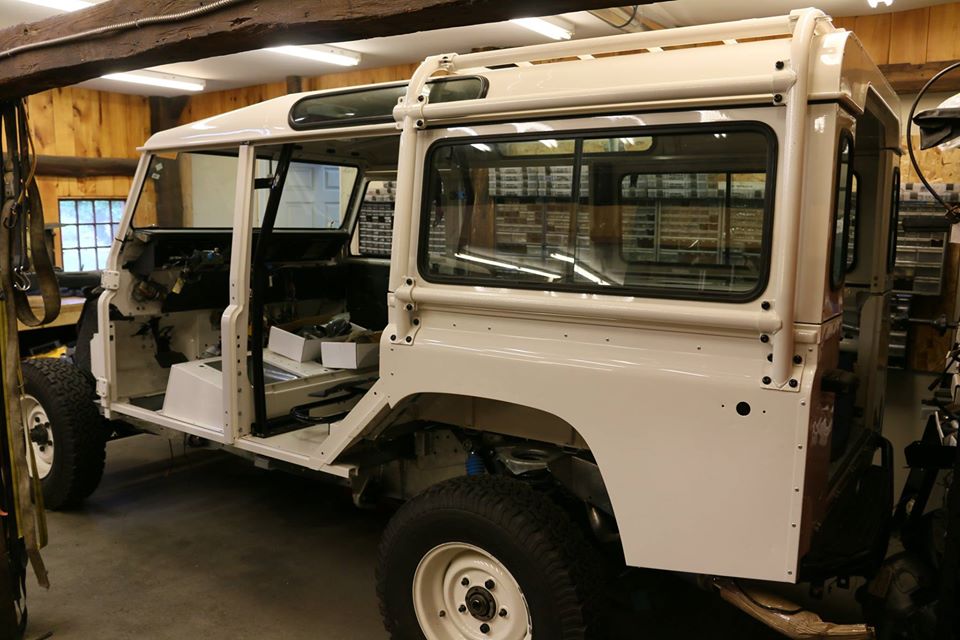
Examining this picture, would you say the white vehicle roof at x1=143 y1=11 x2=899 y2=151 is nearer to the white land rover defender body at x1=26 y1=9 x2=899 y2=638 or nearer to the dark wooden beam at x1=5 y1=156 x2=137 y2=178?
the white land rover defender body at x1=26 y1=9 x2=899 y2=638

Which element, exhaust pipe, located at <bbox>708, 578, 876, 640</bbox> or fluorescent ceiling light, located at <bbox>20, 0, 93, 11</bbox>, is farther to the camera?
fluorescent ceiling light, located at <bbox>20, 0, 93, 11</bbox>

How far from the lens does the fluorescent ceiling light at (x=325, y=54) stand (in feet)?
22.6

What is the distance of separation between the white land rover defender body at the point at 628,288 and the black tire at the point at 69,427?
121 centimetres

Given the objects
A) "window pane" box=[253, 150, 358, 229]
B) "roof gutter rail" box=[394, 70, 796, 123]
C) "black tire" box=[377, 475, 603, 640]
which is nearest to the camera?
"roof gutter rail" box=[394, 70, 796, 123]

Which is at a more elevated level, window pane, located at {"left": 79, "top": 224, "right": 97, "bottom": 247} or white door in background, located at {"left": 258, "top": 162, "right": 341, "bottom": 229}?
white door in background, located at {"left": 258, "top": 162, "right": 341, "bottom": 229}

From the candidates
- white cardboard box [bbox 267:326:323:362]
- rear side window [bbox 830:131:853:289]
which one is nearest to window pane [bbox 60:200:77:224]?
white cardboard box [bbox 267:326:323:362]

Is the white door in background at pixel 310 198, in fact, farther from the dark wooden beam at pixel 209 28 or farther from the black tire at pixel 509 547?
the black tire at pixel 509 547

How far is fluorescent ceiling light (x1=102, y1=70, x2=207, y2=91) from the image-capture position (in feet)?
27.0

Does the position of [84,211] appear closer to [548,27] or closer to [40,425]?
[40,425]

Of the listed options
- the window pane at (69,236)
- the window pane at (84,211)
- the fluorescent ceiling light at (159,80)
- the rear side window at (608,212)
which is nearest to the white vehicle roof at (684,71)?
the rear side window at (608,212)

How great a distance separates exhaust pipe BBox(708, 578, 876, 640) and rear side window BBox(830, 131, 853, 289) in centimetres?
102

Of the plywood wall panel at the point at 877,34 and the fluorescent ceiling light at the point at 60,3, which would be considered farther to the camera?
the fluorescent ceiling light at the point at 60,3

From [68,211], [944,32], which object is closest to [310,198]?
[944,32]

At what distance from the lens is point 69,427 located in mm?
4488
